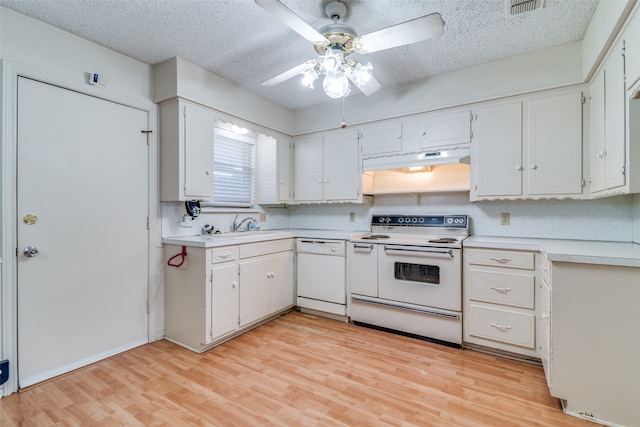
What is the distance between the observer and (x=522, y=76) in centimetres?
269

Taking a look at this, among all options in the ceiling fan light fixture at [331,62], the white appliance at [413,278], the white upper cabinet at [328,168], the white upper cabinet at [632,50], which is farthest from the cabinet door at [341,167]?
the white upper cabinet at [632,50]

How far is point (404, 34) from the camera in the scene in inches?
68.5

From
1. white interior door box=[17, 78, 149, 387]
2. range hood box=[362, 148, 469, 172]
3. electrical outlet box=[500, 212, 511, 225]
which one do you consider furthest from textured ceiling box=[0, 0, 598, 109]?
electrical outlet box=[500, 212, 511, 225]

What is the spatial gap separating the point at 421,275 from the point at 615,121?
1.80 metres

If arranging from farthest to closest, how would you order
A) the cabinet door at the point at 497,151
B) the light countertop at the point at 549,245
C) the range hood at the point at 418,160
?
1. the range hood at the point at 418,160
2. the cabinet door at the point at 497,151
3. the light countertop at the point at 549,245

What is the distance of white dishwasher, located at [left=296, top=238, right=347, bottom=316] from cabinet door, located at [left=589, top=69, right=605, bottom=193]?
222 cm

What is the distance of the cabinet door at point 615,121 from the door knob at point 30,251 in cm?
396

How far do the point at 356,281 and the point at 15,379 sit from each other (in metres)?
2.77

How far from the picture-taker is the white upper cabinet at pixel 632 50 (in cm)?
161

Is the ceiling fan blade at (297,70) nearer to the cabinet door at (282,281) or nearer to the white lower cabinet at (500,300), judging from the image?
the cabinet door at (282,281)

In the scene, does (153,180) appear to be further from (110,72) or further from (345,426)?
(345,426)

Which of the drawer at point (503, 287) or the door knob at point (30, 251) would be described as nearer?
the door knob at point (30, 251)

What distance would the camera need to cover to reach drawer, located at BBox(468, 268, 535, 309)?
2.40 meters

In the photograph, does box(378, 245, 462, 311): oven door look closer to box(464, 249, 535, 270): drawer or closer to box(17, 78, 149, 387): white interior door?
box(464, 249, 535, 270): drawer
